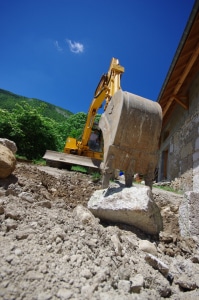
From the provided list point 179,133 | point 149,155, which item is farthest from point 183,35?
point 149,155

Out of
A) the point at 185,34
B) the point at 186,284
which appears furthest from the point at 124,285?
the point at 185,34

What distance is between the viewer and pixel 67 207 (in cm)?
294

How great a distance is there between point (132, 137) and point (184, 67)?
4831 millimetres

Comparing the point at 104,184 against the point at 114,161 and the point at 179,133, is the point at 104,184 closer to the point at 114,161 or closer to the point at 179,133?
the point at 114,161

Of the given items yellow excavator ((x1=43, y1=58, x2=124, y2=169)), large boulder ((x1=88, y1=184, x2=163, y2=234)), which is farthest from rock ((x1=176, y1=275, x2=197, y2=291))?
yellow excavator ((x1=43, y1=58, x2=124, y2=169))

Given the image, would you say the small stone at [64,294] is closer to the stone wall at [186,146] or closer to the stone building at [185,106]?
the stone building at [185,106]

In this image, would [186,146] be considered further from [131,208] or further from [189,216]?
[131,208]

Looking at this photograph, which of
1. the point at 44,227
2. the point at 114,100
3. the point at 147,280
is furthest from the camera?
the point at 114,100

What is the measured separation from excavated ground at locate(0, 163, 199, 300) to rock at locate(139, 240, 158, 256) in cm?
4

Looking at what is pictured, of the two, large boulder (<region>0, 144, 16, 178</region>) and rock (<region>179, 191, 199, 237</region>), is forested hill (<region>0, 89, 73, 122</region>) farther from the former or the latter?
rock (<region>179, 191, 199, 237</region>)

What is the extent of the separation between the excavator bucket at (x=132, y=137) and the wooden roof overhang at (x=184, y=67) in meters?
3.27

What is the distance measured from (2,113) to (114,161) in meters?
10.6

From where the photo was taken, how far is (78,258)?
5.81ft

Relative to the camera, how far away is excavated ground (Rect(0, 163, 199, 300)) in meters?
1.46
